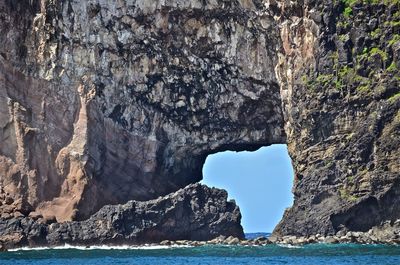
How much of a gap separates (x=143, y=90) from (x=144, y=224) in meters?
14.5

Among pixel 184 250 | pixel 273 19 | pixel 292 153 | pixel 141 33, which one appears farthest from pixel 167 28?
pixel 184 250

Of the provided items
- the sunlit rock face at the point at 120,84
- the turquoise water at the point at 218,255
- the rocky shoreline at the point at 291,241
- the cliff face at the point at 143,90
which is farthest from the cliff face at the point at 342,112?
the turquoise water at the point at 218,255

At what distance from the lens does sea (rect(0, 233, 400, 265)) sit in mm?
81438

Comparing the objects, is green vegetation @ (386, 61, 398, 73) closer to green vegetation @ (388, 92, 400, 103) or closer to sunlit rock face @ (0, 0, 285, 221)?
green vegetation @ (388, 92, 400, 103)

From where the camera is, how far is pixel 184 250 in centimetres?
9825

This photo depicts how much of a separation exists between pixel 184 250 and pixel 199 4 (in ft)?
87.6

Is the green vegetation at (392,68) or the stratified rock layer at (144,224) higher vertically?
the green vegetation at (392,68)

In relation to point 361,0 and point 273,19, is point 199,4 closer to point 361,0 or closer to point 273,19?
point 273,19

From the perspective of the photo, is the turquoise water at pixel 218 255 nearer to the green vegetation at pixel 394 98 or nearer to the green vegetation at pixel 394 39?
the green vegetation at pixel 394 98

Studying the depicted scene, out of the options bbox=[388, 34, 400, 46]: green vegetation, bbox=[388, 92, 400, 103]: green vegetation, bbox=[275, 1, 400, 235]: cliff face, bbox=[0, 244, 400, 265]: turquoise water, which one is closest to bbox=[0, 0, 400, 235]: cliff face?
bbox=[275, 1, 400, 235]: cliff face

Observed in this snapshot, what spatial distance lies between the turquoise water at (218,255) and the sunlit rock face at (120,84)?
11598 millimetres

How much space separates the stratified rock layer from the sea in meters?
2.05

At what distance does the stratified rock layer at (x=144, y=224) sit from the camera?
4102 inches

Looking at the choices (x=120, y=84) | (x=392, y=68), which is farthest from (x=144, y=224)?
(x=392, y=68)
